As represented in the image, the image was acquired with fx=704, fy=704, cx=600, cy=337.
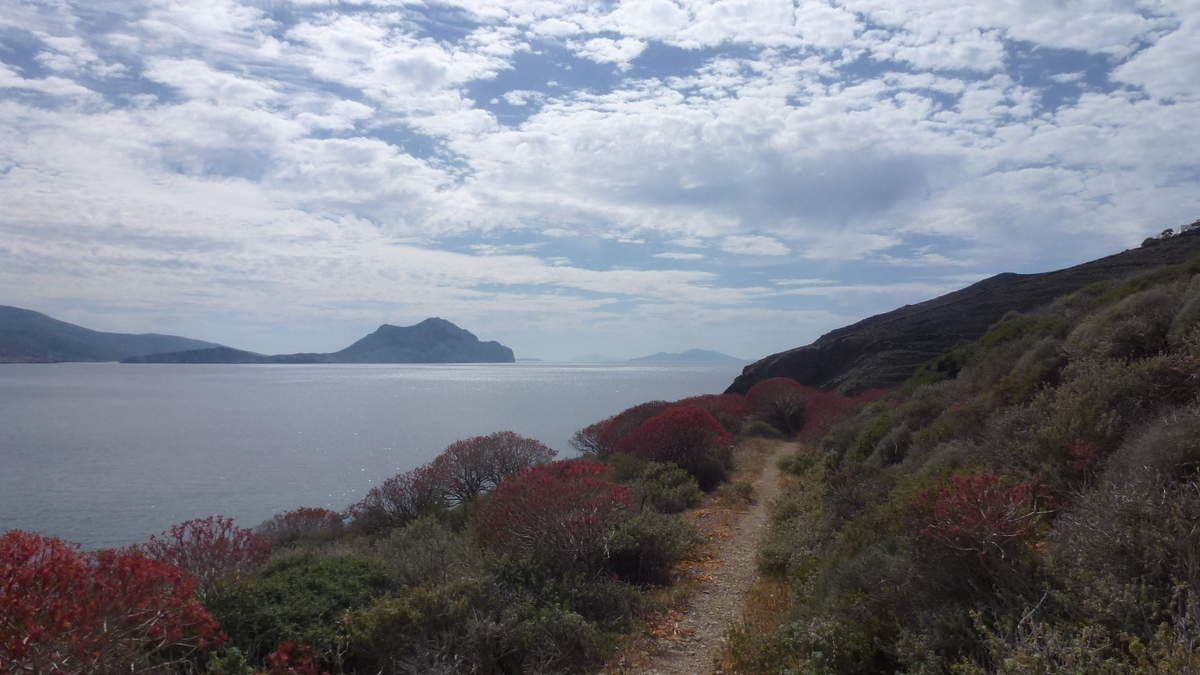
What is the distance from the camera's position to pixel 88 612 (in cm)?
414

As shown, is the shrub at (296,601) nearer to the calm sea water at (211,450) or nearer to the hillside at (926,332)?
the calm sea water at (211,450)

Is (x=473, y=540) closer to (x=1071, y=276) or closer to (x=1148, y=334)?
(x=1148, y=334)

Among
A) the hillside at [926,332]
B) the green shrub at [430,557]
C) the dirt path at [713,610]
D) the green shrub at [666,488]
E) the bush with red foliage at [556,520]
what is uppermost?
the hillside at [926,332]

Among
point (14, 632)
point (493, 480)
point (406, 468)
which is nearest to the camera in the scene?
point (14, 632)

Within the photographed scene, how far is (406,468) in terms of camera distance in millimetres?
27234

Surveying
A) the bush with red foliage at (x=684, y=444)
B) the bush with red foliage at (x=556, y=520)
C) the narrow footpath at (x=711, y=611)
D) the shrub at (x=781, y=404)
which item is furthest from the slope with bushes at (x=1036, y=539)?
the shrub at (x=781, y=404)

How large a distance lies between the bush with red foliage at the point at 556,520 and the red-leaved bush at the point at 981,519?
13.2 ft

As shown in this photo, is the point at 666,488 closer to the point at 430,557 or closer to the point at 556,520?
the point at 556,520

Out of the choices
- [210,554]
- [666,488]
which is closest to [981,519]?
[210,554]

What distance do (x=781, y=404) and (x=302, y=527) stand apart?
20.1 m

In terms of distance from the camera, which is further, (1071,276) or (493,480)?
(1071,276)

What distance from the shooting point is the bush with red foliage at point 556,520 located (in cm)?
819

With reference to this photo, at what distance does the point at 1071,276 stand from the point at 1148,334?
36.1 meters

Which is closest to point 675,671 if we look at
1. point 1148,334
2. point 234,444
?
point 1148,334
